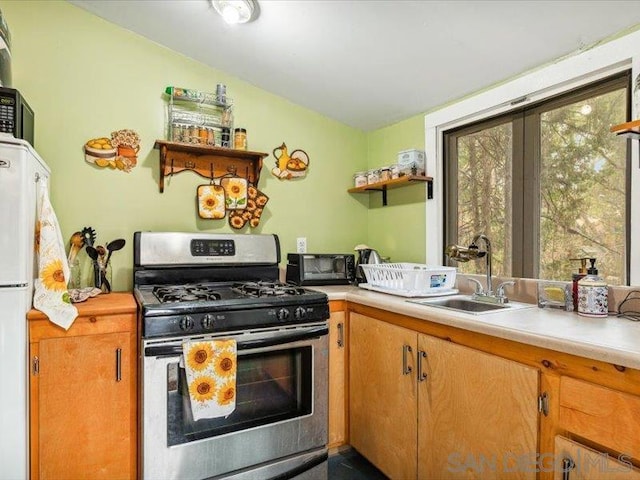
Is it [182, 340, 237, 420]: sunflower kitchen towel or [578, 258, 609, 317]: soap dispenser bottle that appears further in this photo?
[182, 340, 237, 420]: sunflower kitchen towel

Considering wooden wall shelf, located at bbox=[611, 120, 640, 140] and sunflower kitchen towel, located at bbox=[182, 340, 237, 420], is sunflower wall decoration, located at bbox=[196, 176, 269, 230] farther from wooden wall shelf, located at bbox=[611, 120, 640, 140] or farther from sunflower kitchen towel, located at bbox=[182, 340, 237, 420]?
wooden wall shelf, located at bbox=[611, 120, 640, 140]

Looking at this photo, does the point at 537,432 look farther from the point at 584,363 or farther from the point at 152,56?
the point at 152,56

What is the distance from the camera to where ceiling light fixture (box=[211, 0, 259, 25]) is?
1.76 metres

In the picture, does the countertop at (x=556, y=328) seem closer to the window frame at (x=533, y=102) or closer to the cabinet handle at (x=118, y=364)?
the window frame at (x=533, y=102)

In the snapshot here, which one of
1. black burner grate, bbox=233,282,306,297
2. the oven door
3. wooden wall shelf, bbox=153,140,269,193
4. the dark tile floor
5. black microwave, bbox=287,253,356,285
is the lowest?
the dark tile floor

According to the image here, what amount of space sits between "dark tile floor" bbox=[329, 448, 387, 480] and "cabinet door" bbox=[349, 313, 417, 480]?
108mm

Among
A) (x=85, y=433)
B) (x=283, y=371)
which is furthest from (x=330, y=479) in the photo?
(x=85, y=433)

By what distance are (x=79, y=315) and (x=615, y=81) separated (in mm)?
2357

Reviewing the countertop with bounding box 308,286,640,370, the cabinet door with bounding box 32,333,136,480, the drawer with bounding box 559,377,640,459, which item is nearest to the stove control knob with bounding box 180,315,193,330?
the cabinet door with bounding box 32,333,136,480

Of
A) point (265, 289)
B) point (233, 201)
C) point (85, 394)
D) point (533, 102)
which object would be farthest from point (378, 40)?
point (85, 394)

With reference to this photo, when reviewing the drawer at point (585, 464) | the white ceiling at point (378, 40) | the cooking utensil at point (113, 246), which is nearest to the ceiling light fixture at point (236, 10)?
the white ceiling at point (378, 40)

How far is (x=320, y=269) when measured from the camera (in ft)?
8.09

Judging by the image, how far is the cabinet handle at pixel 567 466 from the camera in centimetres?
111

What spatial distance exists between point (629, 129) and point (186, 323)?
174cm
